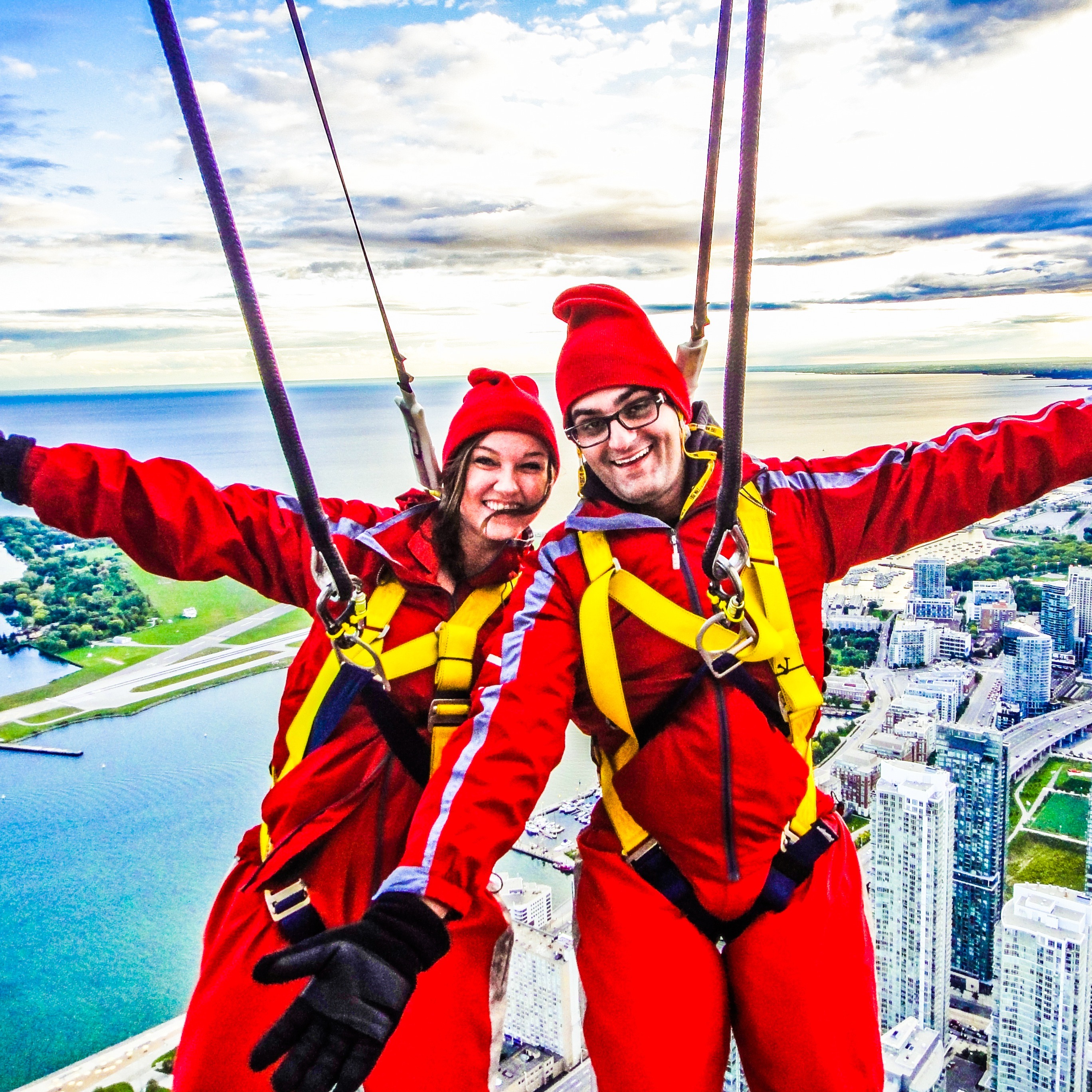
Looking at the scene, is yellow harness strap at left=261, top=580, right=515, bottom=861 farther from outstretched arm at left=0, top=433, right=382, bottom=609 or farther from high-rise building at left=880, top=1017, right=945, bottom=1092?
high-rise building at left=880, top=1017, right=945, bottom=1092

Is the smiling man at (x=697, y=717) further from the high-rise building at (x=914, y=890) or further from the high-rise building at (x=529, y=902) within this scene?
the high-rise building at (x=914, y=890)

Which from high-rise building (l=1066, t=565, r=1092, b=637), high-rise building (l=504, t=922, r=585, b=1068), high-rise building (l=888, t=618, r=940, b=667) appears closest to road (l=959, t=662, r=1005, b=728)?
high-rise building (l=888, t=618, r=940, b=667)

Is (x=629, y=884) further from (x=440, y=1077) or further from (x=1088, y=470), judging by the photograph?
(x=1088, y=470)

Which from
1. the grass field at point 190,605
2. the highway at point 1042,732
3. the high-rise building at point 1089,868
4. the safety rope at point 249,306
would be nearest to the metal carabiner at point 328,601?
the safety rope at point 249,306

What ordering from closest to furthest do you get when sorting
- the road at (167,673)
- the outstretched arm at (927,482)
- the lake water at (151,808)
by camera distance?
the outstretched arm at (927,482) → the lake water at (151,808) → the road at (167,673)

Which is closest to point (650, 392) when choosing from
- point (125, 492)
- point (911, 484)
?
point (911, 484)

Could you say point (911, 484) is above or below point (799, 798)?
above
